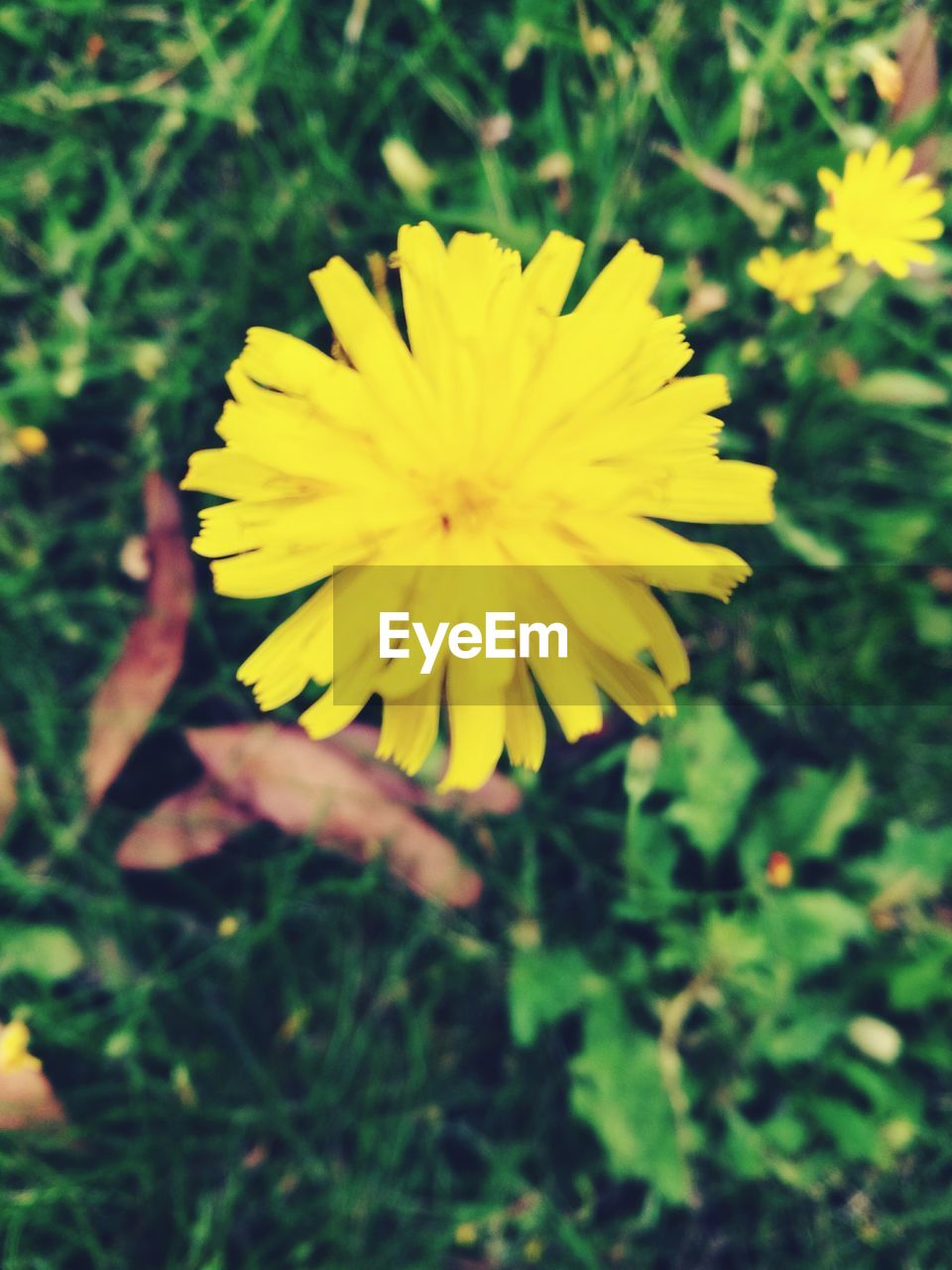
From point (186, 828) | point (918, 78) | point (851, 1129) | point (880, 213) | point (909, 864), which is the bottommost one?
point (851, 1129)

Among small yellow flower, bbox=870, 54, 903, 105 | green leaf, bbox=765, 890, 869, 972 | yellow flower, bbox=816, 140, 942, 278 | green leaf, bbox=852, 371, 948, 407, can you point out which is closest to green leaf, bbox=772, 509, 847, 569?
green leaf, bbox=852, 371, 948, 407

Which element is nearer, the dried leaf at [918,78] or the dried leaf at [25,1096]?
the dried leaf at [25,1096]

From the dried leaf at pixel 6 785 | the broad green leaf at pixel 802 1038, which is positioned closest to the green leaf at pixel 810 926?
the broad green leaf at pixel 802 1038

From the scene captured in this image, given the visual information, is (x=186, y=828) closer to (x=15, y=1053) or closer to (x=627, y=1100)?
(x=15, y=1053)

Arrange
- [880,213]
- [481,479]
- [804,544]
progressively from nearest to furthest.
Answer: [481,479] < [880,213] < [804,544]

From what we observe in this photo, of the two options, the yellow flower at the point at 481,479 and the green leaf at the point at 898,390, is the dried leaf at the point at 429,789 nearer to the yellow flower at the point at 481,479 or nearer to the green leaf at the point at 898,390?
the yellow flower at the point at 481,479

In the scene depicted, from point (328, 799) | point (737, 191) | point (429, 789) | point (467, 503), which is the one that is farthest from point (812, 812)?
point (737, 191)
